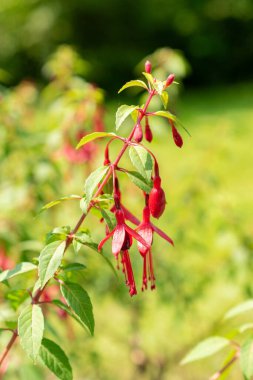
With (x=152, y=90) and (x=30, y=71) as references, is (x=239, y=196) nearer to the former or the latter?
(x=152, y=90)

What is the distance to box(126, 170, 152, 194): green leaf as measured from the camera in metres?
0.77

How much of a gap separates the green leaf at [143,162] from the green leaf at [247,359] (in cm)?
35

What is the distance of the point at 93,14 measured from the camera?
9398 mm

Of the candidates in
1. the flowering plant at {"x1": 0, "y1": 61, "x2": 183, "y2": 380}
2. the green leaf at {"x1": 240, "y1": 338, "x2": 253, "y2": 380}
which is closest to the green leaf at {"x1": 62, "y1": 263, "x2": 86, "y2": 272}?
the flowering plant at {"x1": 0, "y1": 61, "x2": 183, "y2": 380}

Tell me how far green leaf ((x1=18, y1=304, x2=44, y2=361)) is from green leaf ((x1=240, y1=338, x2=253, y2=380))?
0.31 meters

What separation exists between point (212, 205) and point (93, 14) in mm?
7717

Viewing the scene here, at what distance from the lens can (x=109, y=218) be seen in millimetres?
788

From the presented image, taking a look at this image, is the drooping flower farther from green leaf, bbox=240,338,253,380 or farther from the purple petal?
green leaf, bbox=240,338,253,380

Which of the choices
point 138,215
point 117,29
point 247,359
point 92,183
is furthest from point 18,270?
point 117,29

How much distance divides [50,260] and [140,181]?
137mm

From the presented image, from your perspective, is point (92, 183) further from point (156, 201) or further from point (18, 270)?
point (18, 270)

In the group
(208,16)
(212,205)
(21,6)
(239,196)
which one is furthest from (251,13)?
(212,205)

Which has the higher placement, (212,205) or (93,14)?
(93,14)

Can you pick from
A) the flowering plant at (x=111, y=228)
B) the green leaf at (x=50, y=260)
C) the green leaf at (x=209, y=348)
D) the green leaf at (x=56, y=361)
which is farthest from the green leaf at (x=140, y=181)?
the green leaf at (x=209, y=348)
